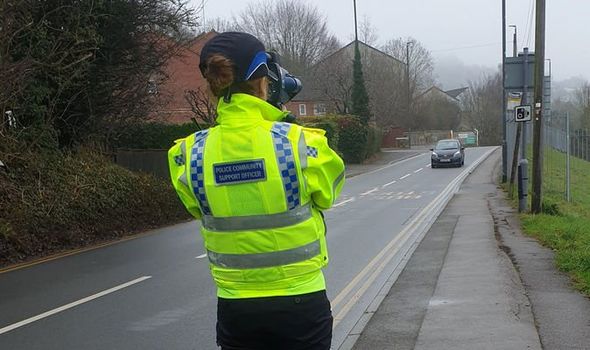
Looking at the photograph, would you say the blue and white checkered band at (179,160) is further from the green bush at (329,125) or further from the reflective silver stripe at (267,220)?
the green bush at (329,125)

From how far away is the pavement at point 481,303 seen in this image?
5.48 meters

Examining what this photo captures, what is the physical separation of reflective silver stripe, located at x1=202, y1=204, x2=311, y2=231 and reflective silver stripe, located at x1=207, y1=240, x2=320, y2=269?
0.10m

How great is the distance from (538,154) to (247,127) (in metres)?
13.1

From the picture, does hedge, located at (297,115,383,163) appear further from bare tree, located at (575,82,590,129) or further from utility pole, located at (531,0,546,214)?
utility pole, located at (531,0,546,214)

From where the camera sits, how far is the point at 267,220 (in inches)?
93.4

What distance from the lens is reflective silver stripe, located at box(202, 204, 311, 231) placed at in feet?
7.78

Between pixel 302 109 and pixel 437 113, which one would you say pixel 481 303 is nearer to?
pixel 302 109

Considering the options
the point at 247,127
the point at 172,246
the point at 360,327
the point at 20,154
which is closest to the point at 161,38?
the point at 20,154

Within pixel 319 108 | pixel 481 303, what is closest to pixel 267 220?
pixel 481 303

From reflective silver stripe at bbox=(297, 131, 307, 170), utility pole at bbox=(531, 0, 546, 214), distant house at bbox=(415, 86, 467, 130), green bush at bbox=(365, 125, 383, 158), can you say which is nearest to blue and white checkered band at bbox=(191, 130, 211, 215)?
reflective silver stripe at bbox=(297, 131, 307, 170)

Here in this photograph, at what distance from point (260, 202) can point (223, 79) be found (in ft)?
1.66

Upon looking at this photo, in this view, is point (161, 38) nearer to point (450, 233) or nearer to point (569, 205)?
point (450, 233)

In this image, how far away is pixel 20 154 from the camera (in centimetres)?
1396

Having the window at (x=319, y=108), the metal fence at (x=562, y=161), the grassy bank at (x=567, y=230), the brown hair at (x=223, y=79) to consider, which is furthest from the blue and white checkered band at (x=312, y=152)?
the window at (x=319, y=108)
